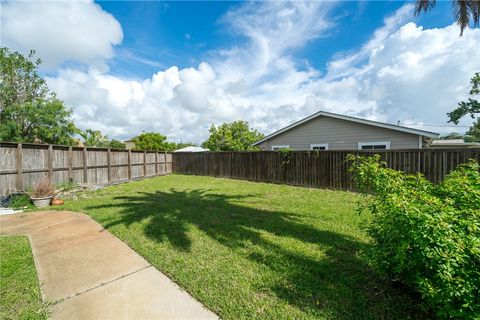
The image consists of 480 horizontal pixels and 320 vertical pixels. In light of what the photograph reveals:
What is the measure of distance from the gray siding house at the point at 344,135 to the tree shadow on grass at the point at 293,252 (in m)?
7.66

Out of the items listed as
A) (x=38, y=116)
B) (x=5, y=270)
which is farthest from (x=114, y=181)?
(x=5, y=270)

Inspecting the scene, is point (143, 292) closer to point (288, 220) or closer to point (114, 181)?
point (288, 220)

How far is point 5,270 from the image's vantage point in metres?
3.19

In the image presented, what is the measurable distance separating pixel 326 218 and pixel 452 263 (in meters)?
3.97

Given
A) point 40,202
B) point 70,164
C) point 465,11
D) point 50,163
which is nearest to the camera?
point 40,202

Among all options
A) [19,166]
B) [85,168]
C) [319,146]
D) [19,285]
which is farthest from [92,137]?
[19,285]

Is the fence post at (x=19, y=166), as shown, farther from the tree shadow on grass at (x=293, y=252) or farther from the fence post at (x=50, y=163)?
the tree shadow on grass at (x=293, y=252)

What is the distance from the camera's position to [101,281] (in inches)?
116

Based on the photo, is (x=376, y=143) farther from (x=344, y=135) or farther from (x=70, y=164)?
(x=70, y=164)

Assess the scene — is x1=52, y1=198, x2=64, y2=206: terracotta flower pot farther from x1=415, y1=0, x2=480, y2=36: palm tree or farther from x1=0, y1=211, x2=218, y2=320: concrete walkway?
x1=415, y1=0, x2=480, y2=36: palm tree

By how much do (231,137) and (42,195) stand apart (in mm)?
17661

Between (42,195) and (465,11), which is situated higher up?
(465,11)

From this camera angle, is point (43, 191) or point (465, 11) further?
point (465, 11)

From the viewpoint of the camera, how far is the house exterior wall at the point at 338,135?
34.3 ft
